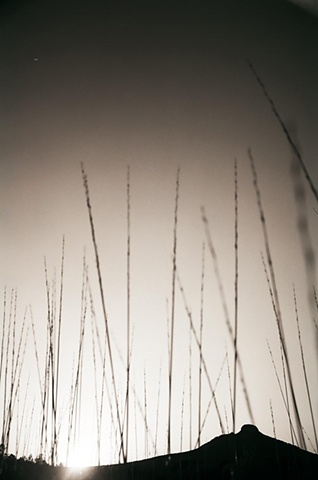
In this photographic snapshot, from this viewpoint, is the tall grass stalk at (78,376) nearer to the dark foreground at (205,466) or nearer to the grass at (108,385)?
the grass at (108,385)

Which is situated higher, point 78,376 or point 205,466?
point 78,376

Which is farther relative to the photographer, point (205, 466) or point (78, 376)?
point (205, 466)

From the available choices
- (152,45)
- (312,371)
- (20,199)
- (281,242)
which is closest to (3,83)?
(20,199)

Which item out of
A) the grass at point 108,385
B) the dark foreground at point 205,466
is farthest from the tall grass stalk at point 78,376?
the dark foreground at point 205,466

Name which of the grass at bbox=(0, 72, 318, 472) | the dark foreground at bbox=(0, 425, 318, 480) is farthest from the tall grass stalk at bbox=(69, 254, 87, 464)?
the dark foreground at bbox=(0, 425, 318, 480)

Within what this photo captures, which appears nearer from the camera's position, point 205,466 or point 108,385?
point 108,385

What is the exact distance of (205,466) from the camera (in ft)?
5.10

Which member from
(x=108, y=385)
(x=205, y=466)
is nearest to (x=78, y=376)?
(x=108, y=385)

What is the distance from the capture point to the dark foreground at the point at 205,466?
138cm

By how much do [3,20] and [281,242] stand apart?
1154mm

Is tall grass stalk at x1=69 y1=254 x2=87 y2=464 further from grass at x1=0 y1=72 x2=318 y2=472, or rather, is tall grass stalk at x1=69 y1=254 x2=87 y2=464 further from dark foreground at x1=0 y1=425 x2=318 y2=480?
dark foreground at x1=0 y1=425 x2=318 y2=480

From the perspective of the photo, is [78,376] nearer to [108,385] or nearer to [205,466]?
[108,385]

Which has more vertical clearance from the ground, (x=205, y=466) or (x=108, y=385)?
(x=108, y=385)

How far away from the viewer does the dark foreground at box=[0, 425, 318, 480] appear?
54.2 inches
